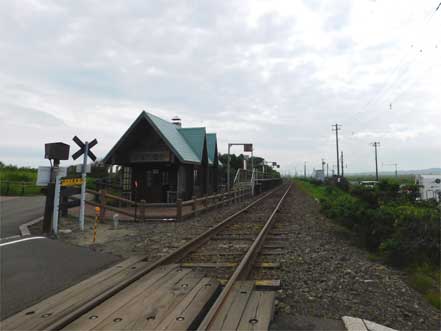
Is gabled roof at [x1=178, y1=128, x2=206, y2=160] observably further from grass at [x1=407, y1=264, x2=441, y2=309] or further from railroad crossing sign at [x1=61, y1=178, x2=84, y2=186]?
grass at [x1=407, y1=264, x2=441, y2=309]

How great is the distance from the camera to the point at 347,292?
15.1ft

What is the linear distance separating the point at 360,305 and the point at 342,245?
14.4 ft

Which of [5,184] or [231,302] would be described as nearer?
[231,302]

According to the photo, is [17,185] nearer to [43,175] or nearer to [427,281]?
[43,175]

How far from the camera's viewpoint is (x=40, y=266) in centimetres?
571

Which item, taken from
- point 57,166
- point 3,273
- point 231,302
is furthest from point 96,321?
point 57,166

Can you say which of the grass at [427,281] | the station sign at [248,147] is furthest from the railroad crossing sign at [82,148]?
the station sign at [248,147]

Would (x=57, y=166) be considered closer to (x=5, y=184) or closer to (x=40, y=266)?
(x=40, y=266)

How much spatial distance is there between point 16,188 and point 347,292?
26918mm

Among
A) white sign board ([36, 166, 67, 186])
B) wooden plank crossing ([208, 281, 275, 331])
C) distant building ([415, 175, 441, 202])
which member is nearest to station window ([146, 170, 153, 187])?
white sign board ([36, 166, 67, 186])

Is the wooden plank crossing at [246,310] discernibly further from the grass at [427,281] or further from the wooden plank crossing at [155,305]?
the grass at [427,281]

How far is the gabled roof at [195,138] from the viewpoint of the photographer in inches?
886

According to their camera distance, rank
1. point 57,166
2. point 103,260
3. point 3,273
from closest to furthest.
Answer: point 3,273 → point 103,260 → point 57,166

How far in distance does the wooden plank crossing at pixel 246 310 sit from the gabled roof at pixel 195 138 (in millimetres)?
18078
